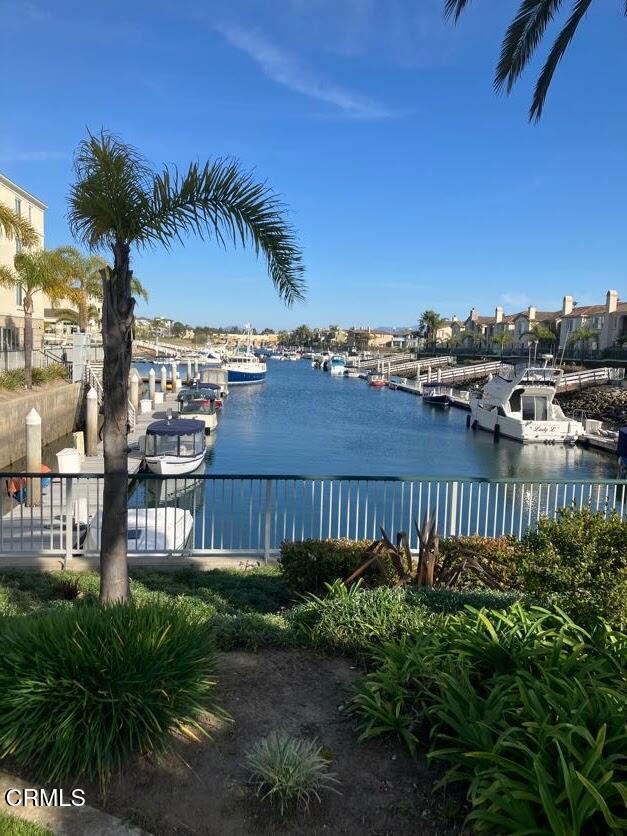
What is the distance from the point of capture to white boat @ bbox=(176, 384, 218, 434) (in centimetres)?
4084

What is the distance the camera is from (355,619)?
523 centimetres

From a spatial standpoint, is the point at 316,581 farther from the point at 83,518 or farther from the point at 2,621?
the point at 83,518

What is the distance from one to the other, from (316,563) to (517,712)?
4233 mm

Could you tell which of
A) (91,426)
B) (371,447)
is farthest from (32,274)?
(371,447)

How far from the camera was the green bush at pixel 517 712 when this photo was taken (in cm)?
292

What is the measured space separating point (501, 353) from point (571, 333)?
33.4ft

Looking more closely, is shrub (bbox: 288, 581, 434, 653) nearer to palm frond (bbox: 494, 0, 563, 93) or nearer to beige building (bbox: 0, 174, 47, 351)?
palm frond (bbox: 494, 0, 563, 93)

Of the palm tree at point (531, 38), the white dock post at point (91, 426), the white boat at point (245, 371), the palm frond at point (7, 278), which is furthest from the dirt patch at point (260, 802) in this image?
the white boat at point (245, 371)

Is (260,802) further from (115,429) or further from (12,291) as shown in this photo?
(12,291)

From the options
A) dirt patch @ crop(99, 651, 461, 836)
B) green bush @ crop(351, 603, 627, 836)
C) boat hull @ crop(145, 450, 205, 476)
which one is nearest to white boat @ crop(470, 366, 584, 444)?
boat hull @ crop(145, 450, 205, 476)

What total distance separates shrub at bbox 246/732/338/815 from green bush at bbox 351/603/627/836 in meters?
0.39

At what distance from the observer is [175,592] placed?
759 cm

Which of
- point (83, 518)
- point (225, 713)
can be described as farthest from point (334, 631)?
point (83, 518)

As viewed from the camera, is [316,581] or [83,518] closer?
[316,581]
